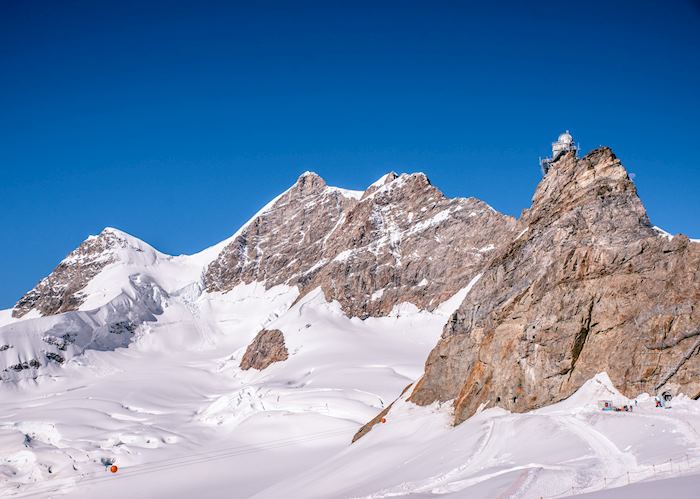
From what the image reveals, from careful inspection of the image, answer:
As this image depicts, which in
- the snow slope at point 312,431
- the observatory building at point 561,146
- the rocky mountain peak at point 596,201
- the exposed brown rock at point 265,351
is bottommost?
the snow slope at point 312,431

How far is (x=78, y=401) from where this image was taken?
113750 mm

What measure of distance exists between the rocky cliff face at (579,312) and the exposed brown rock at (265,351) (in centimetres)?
8655

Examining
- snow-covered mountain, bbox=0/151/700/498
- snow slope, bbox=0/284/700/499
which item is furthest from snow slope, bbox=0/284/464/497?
snow-covered mountain, bbox=0/151/700/498

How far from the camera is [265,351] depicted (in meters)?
143

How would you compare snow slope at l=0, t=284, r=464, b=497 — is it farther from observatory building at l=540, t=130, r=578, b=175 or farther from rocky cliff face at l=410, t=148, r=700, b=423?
observatory building at l=540, t=130, r=578, b=175

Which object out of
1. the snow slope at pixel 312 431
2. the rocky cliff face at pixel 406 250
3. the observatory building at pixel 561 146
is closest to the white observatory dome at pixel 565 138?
the observatory building at pixel 561 146

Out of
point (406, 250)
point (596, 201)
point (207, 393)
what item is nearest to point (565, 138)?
point (596, 201)

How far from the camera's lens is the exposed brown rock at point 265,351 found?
140000mm

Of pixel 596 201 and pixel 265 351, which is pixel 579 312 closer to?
pixel 596 201

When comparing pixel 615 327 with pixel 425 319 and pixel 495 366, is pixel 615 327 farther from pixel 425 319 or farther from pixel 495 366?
pixel 425 319

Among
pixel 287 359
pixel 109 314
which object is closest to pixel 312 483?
pixel 287 359

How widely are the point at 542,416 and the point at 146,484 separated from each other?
3839 cm

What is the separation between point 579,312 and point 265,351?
106m

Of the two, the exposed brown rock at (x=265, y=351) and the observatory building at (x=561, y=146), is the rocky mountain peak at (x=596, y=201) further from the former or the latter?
the exposed brown rock at (x=265, y=351)
